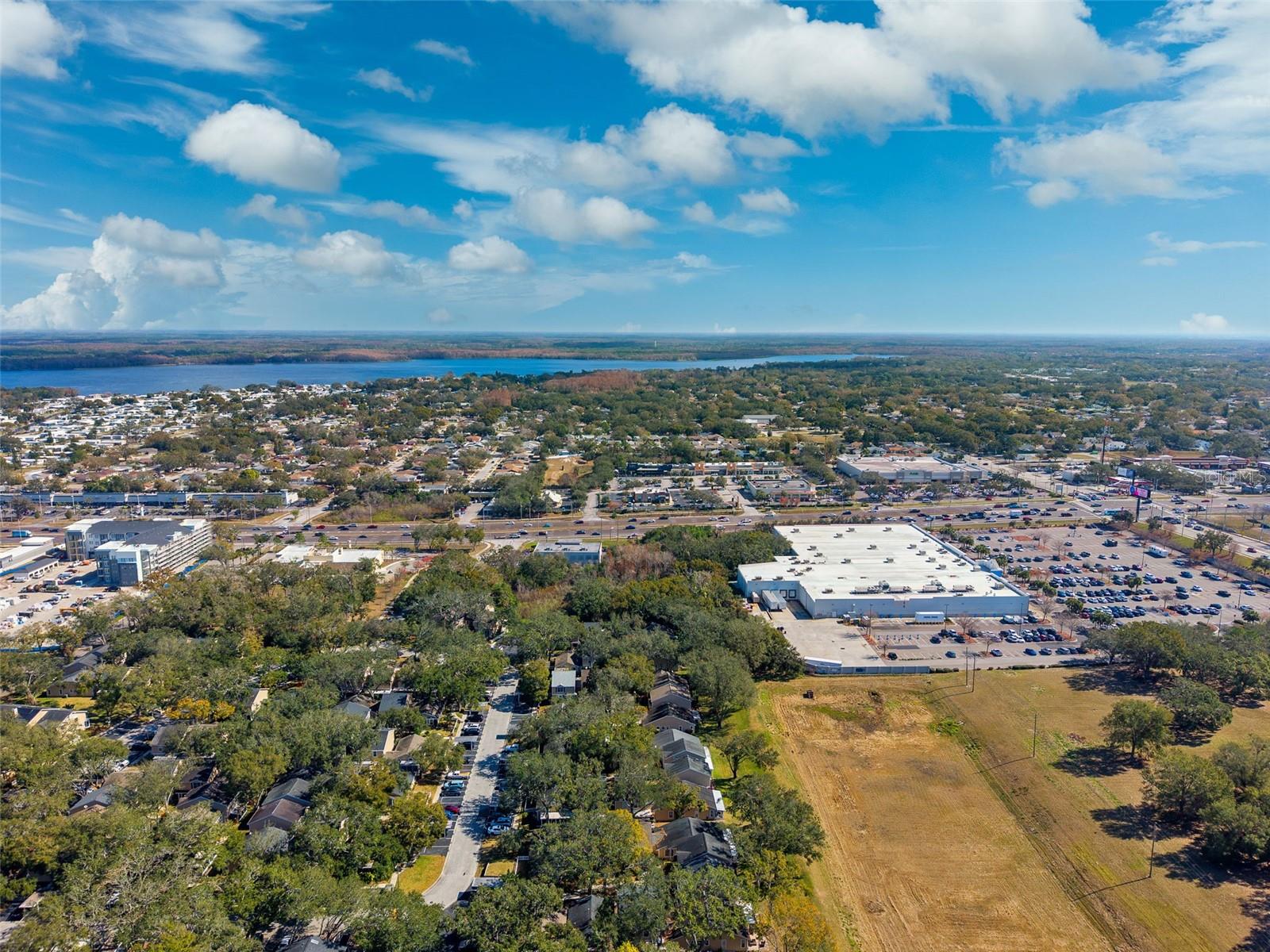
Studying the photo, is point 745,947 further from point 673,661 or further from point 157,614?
point 157,614

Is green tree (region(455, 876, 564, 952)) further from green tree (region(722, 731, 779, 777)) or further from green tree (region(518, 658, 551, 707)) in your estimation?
green tree (region(518, 658, 551, 707))

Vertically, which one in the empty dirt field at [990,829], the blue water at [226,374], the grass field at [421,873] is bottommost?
the empty dirt field at [990,829]

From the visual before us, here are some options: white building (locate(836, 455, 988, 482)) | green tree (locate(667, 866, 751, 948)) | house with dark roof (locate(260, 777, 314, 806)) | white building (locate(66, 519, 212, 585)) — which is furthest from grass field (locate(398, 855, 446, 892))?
white building (locate(836, 455, 988, 482))

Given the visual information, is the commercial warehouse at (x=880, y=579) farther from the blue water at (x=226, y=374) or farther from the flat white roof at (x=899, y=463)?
the blue water at (x=226, y=374)

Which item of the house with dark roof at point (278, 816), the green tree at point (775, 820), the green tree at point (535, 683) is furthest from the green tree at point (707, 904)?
the green tree at point (535, 683)

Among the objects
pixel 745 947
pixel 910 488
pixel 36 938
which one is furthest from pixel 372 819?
pixel 910 488

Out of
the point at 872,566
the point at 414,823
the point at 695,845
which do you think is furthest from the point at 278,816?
the point at 872,566
